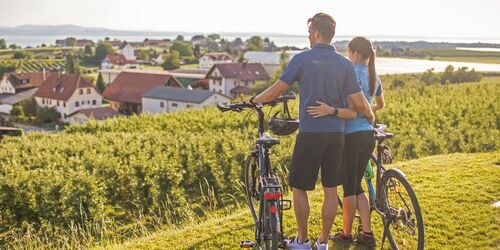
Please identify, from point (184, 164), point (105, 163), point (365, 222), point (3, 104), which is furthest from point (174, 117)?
point (3, 104)

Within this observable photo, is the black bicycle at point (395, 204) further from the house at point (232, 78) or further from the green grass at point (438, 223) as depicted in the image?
the house at point (232, 78)

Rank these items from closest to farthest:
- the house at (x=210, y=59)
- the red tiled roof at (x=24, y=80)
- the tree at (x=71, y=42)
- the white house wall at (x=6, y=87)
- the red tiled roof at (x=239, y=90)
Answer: the red tiled roof at (x=239, y=90), the white house wall at (x=6, y=87), the red tiled roof at (x=24, y=80), the house at (x=210, y=59), the tree at (x=71, y=42)

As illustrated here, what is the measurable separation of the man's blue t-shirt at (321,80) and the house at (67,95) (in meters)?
55.5

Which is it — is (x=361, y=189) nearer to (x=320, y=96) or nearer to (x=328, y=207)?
(x=328, y=207)

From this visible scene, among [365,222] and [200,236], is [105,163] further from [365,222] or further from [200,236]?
[365,222]

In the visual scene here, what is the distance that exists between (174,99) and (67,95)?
13753mm

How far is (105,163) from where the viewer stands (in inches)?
546

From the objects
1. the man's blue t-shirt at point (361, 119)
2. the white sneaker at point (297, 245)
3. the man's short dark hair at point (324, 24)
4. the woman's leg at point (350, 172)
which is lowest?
the white sneaker at point (297, 245)

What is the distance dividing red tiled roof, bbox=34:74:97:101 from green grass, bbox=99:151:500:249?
5364 centimetres

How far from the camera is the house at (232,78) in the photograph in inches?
2520

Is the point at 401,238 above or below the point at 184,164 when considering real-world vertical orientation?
above

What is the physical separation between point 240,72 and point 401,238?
60919 mm

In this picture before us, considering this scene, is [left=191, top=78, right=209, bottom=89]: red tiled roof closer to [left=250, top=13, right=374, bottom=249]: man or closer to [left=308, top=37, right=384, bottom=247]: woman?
[left=308, top=37, right=384, bottom=247]: woman

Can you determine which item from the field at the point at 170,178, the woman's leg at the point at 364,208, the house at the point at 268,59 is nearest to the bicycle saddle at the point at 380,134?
the woman's leg at the point at 364,208
